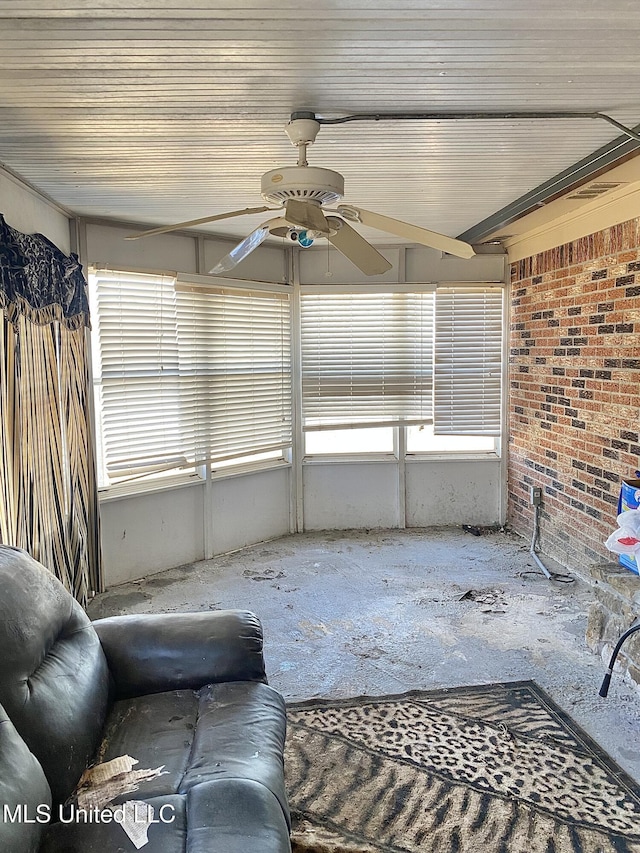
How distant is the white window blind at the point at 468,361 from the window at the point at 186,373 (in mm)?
1324

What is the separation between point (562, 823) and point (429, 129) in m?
2.66

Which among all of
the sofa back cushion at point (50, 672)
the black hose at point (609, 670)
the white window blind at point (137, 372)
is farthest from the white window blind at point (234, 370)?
the black hose at point (609, 670)

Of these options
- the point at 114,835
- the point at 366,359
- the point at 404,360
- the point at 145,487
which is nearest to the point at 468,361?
the point at 404,360

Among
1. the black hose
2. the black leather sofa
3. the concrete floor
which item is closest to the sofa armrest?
the black leather sofa

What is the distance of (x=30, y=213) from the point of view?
3.49 metres

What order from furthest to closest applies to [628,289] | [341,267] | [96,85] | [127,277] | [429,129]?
[341,267]
[127,277]
[628,289]
[429,129]
[96,85]

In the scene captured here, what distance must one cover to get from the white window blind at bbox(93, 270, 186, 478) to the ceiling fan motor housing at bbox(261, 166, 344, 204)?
7.29 feet

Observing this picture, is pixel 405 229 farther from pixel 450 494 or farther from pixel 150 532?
pixel 450 494

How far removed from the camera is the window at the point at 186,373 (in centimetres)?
425

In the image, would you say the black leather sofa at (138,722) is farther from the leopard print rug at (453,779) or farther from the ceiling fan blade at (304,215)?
the ceiling fan blade at (304,215)

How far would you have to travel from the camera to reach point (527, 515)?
5109mm

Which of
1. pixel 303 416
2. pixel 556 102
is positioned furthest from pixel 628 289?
pixel 303 416

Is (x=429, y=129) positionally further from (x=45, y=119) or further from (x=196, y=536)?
(x=196, y=536)

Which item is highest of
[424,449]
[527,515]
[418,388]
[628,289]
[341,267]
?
[341,267]
